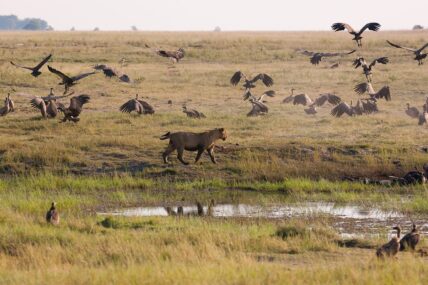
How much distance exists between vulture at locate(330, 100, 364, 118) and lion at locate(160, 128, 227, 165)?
431cm

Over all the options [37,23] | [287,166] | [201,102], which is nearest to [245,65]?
[201,102]

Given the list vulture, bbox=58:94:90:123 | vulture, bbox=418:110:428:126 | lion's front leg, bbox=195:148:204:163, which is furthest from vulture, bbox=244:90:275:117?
lion's front leg, bbox=195:148:204:163

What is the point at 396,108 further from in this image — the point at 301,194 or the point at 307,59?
the point at 307,59

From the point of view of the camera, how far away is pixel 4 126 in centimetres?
2030

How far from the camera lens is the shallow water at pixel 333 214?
495 inches

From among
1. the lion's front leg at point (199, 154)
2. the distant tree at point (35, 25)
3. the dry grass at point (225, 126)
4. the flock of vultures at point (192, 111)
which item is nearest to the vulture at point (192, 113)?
the flock of vultures at point (192, 111)

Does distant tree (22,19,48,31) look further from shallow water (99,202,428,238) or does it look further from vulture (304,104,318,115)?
shallow water (99,202,428,238)

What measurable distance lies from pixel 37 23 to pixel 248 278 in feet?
538

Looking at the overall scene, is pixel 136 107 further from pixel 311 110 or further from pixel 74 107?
pixel 311 110

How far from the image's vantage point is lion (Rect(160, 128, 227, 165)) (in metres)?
16.9

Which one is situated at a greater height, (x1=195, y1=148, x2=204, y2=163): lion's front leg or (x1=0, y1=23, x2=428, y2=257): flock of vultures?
(x1=0, y1=23, x2=428, y2=257): flock of vultures

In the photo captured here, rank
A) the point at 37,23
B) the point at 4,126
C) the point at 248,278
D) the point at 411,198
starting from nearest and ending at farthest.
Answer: the point at 248,278 → the point at 411,198 → the point at 4,126 → the point at 37,23

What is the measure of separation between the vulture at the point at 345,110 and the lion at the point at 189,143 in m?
4.31

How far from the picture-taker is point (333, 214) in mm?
13609
